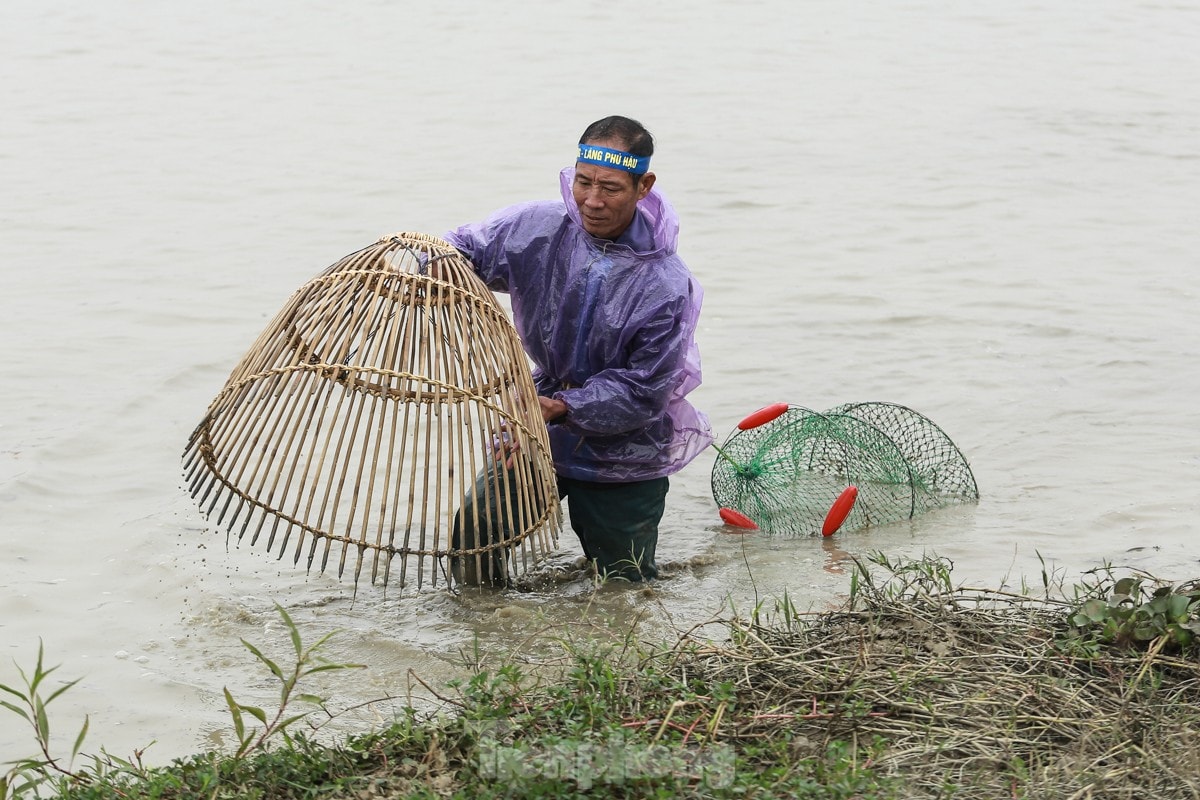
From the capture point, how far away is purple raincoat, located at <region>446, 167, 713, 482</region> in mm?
4059

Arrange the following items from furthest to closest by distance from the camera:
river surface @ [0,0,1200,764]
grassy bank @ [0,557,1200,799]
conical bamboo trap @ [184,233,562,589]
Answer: river surface @ [0,0,1200,764] < conical bamboo trap @ [184,233,562,589] < grassy bank @ [0,557,1200,799]

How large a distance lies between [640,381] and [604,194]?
563 mm

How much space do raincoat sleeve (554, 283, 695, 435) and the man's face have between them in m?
0.30

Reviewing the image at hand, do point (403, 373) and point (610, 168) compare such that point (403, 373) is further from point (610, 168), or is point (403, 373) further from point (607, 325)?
point (610, 168)

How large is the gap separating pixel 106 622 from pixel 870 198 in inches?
259

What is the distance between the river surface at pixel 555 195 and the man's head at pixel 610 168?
1148 millimetres

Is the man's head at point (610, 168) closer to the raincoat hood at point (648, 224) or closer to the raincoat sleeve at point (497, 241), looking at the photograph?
the raincoat hood at point (648, 224)

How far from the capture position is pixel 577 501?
4395mm

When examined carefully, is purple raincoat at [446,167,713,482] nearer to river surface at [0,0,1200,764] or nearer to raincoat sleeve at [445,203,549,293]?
raincoat sleeve at [445,203,549,293]

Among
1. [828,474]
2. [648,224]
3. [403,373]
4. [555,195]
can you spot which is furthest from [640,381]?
[555,195]

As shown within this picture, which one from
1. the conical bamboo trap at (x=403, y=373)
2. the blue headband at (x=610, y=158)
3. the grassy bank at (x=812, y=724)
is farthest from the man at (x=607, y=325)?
the grassy bank at (x=812, y=724)

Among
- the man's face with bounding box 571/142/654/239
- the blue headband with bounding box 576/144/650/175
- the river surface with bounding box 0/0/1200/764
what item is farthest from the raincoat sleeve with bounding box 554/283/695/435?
the river surface with bounding box 0/0/1200/764

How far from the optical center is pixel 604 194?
405cm

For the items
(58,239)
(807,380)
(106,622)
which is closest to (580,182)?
(106,622)
